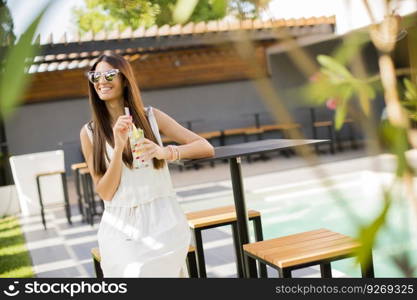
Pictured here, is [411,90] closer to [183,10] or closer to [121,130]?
[183,10]

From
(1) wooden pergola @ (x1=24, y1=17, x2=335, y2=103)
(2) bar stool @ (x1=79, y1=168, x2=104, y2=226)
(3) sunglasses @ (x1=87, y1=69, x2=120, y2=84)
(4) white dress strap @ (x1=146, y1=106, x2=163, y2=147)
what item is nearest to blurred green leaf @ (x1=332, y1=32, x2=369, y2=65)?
(3) sunglasses @ (x1=87, y1=69, x2=120, y2=84)

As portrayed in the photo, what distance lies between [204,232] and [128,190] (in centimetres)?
312

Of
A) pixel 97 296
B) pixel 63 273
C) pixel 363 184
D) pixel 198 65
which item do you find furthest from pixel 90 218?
pixel 198 65

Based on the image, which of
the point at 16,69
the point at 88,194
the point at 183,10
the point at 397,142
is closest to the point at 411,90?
the point at 397,142

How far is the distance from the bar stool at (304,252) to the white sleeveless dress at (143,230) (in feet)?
1.02

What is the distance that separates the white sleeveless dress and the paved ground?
3.44 feet

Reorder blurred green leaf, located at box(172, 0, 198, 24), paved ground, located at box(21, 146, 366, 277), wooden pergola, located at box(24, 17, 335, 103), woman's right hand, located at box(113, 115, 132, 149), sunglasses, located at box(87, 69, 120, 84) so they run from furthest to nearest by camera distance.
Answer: wooden pergola, located at box(24, 17, 335, 103)
paved ground, located at box(21, 146, 366, 277)
sunglasses, located at box(87, 69, 120, 84)
woman's right hand, located at box(113, 115, 132, 149)
blurred green leaf, located at box(172, 0, 198, 24)

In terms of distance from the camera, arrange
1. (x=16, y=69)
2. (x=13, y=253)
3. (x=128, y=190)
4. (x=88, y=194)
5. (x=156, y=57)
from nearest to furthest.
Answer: (x=16, y=69) → (x=128, y=190) → (x=13, y=253) → (x=88, y=194) → (x=156, y=57)

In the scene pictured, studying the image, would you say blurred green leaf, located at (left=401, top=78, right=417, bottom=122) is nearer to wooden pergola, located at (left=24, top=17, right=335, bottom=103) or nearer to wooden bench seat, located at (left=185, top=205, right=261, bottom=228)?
wooden bench seat, located at (left=185, top=205, right=261, bottom=228)

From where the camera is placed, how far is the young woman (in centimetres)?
242

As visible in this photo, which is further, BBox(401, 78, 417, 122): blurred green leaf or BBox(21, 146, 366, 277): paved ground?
BBox(21, 146, 366, 277): paved ground

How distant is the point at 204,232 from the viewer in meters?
5.52

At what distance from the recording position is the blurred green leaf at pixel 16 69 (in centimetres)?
45

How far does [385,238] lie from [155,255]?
74.9 inches
